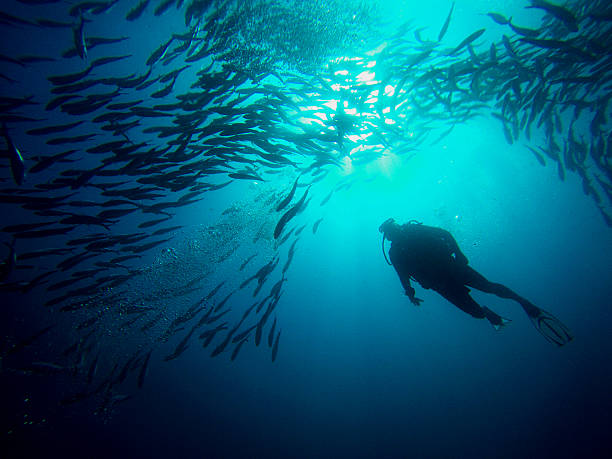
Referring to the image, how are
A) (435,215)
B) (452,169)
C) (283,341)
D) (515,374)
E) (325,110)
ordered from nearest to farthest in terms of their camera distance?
(325,110)
(452,169)
(515,374)
(435,215)
(283,341)

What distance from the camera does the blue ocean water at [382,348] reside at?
18703 mm

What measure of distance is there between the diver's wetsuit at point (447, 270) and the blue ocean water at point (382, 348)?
9833mm

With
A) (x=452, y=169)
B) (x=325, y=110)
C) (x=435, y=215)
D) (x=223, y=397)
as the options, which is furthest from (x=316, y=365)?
(x=325, y=110)

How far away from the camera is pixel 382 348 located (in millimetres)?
34062

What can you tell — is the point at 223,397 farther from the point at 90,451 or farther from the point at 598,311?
the point at 598,311

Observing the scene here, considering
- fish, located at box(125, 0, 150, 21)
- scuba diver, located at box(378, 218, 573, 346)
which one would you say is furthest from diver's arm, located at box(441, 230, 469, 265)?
fish, located at box(125, 0, 150, 21)

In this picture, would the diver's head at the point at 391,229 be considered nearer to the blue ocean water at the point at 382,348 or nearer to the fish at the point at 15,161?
the fish at the point at 15,161

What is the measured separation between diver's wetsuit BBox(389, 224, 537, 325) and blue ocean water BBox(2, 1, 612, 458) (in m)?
9.83

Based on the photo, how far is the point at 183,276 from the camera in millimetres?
16281

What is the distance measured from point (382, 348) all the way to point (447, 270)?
1350 inches

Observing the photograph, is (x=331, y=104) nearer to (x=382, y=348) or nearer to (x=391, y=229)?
(x=391, y=229)

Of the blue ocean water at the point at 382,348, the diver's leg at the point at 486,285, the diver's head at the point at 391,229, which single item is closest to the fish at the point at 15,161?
the diver's head at the point at 391,229

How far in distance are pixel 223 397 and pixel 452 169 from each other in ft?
118

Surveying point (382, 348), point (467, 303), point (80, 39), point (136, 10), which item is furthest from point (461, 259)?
point (382, 348)
